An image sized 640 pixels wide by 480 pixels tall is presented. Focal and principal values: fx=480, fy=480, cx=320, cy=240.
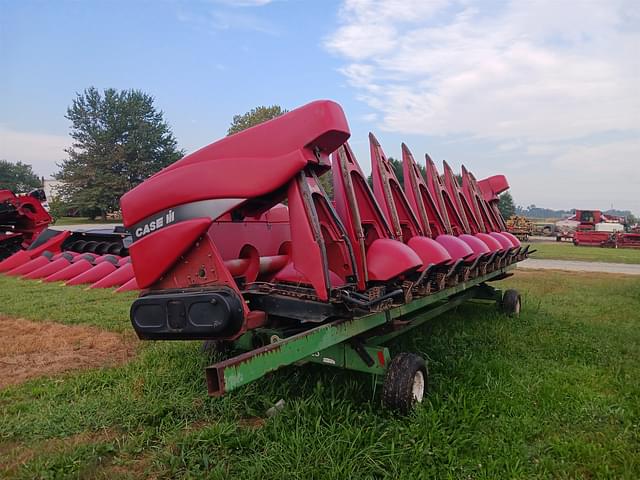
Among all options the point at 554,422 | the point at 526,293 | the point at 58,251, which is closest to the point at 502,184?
the point at 526,293

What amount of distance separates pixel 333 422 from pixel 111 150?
44.6 metres

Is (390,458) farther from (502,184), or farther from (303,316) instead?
(502,184)

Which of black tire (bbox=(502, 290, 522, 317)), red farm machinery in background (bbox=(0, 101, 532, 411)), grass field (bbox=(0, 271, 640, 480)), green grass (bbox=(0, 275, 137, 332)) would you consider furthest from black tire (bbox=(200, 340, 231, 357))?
black tire (bbox=(502, 290, 522, 317))

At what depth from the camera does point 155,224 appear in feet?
10.6

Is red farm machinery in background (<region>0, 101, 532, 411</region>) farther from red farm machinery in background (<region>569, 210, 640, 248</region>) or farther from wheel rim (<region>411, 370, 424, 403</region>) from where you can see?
red farm machinery in background (<region>569, 210, 640, 248</region>)

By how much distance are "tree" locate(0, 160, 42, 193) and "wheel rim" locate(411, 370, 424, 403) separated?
2791 inches

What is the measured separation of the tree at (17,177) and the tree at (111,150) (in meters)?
24.3

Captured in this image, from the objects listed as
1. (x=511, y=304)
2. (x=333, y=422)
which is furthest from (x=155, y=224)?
(x=511, y=304)

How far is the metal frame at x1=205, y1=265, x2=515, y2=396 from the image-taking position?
7.23 ft

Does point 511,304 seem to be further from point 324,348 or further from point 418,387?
point 324,348

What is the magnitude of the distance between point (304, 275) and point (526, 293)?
25.4ft

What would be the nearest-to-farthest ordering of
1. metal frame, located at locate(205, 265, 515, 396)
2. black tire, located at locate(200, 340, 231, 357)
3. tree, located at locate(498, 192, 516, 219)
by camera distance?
metal frame, located at locate(205, 265, 515, 396) < black tire, located at locate(200, 340, 231, 357) < tree, located at locate(498, 192, 516, 219)

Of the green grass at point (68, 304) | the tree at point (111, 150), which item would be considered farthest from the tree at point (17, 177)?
the green grass at point (68, 304)

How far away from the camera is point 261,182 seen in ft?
10.1
